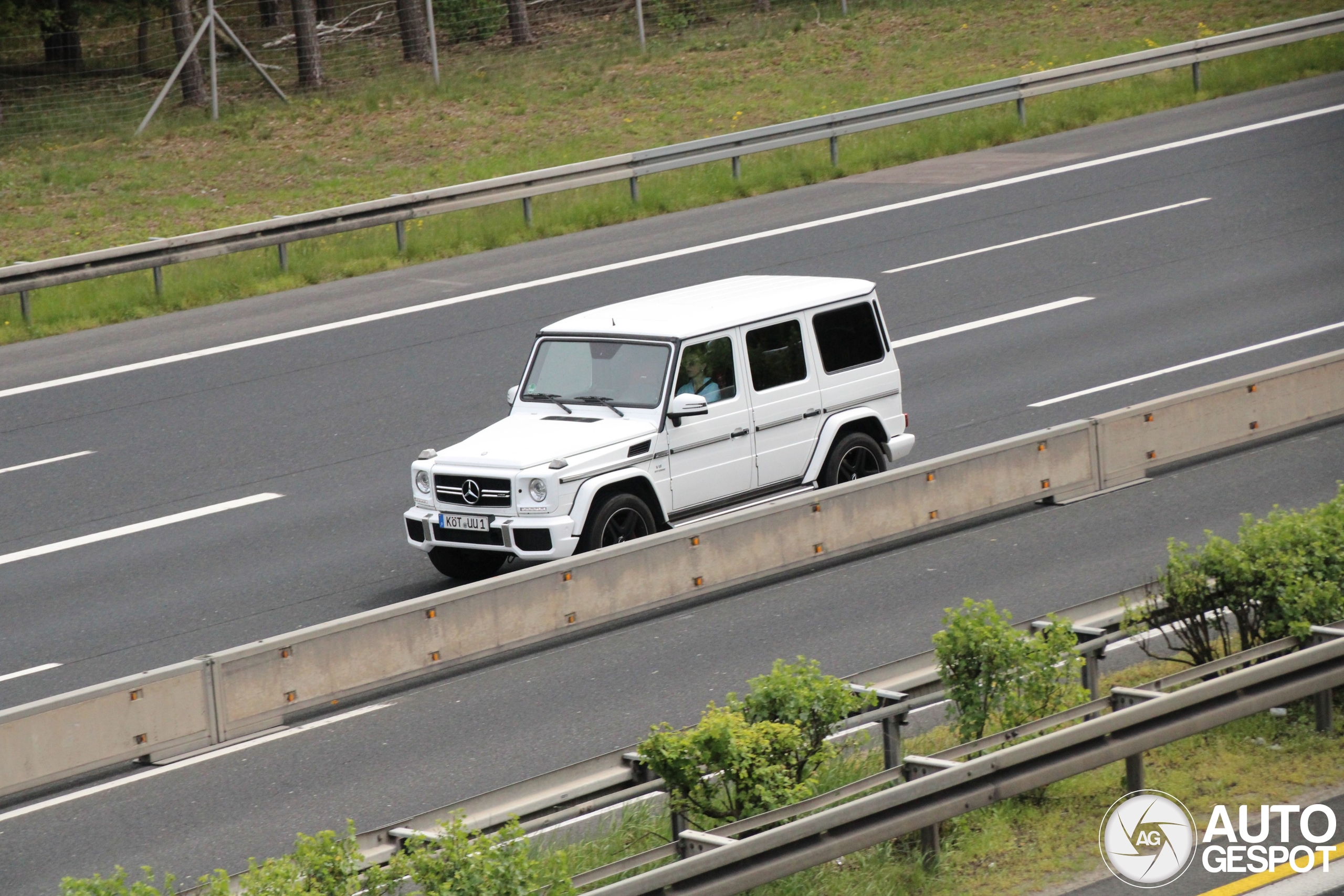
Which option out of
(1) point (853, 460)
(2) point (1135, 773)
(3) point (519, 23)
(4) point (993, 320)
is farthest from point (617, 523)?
(3) point (519, 23)

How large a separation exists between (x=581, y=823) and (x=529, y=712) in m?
2.63

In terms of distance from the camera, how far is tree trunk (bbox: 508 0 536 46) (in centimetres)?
4106

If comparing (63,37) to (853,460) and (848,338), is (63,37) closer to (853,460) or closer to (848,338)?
(848,338)

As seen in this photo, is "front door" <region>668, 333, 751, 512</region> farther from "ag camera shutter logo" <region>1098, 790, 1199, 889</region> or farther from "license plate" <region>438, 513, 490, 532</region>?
"ag camera shutter logo" <region>1098, 790, 1199, 889</region>

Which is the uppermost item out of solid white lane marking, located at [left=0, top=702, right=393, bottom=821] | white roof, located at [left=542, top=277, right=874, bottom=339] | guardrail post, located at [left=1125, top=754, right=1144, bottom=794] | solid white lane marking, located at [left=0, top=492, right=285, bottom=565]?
white roof, located at [left=542, top=277, right=874, bottom=339]

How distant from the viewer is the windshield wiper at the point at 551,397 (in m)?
13.1

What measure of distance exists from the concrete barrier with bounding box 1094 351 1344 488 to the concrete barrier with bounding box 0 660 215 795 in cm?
770

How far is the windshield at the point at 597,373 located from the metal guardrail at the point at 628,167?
34.3 ft

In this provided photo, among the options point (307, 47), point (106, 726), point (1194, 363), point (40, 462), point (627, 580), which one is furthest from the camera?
point (307, 47)

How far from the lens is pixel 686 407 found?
12.5 m

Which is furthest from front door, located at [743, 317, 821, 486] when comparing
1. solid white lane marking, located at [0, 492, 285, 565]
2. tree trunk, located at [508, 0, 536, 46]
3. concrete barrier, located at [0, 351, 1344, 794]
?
tree trunk, located at [508, 0, 536, 46]

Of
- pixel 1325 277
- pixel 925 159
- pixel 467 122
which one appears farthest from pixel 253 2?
pixel 1325 277

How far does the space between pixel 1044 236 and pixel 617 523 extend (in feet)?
40.1

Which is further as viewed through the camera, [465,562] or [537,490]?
[465,562]
